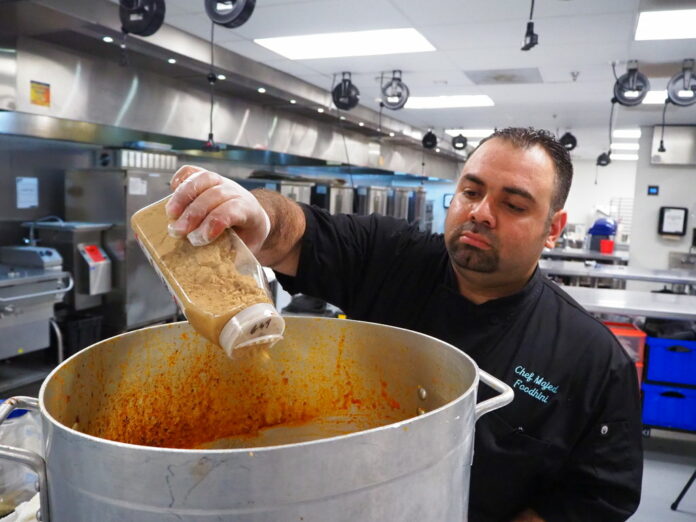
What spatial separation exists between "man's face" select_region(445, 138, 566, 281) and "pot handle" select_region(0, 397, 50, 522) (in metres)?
0.90

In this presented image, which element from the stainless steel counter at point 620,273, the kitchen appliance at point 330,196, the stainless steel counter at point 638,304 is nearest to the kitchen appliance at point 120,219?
the kitchen appliance at point 330,196

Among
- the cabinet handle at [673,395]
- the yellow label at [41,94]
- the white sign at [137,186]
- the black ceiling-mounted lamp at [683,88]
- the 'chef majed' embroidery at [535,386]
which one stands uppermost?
the black ceiling-mounted lamp at [683,88]

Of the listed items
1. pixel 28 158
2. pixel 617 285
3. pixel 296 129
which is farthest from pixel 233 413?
pixel 617 285

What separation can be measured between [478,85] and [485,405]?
5.52m

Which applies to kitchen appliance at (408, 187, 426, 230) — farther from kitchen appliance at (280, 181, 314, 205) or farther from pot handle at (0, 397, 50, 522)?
pot handle at (0, 397, 50, 522)

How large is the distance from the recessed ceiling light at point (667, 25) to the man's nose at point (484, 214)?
290cm

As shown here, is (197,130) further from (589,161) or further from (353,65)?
(589,161)

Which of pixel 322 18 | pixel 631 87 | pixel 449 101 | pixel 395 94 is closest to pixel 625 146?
pixel 449 101

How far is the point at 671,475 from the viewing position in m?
3.32

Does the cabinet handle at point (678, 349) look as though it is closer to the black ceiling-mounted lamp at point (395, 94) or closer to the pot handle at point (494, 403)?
the black ceiling-mounted lamp at point (395, 94)

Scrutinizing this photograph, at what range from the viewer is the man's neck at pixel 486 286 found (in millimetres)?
1293

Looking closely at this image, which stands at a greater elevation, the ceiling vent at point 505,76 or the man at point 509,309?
the ceiling vent at point 505,76

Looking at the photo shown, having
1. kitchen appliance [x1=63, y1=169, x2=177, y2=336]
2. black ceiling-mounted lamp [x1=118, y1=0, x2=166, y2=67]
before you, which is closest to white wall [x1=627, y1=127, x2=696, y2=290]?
kitchen appliance [x1=63, y1=169, x2=177, y2=336]

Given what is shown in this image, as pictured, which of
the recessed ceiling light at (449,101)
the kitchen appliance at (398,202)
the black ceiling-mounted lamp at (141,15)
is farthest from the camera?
the kitchen appliance at (398,202)
